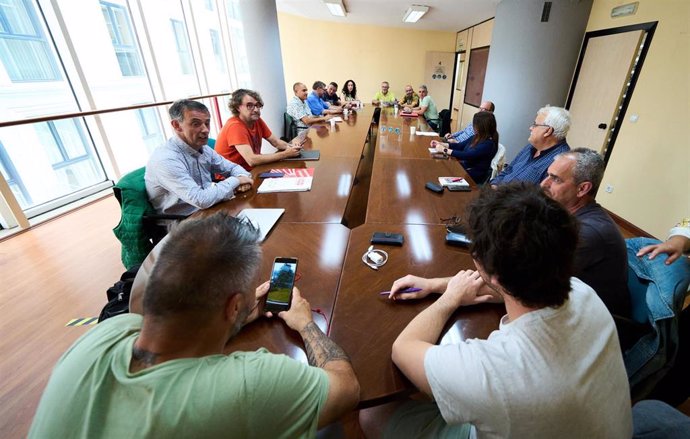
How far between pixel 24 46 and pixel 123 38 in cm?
110

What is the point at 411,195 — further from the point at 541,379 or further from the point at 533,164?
the point at 541,379

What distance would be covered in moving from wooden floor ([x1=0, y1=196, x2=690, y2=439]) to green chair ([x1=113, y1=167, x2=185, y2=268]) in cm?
63

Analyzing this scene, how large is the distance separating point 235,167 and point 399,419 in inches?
→ 75.0

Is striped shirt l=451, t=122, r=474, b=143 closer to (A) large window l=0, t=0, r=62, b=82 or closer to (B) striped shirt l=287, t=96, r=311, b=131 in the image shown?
(B) striped shirt l=287, t=96, r=311, b=131

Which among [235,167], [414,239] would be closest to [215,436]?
[414,239]

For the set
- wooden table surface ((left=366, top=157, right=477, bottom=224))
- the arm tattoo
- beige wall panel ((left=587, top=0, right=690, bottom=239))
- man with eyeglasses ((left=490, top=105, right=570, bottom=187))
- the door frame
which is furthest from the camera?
the door frame

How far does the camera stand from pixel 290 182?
2.02 m

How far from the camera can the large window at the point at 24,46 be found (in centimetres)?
276

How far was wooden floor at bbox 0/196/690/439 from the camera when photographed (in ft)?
4.69

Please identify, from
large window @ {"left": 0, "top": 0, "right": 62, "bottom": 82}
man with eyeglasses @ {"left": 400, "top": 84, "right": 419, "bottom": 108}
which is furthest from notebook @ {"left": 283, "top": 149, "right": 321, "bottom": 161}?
man with eyeglasses @ {"left": 400, "top": 84, "right": 419, "bottom": 108}

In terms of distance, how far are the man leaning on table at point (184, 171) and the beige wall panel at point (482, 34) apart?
713 cm

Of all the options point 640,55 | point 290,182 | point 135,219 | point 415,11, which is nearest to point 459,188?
point 290,182

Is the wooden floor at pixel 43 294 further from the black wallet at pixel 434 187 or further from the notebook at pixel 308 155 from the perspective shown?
the black wallet at pixel 434 187

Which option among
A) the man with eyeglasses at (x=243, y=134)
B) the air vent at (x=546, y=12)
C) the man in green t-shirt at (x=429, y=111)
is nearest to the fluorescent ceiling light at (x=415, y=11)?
the man in green t-shirt at (x=429, y=111)
